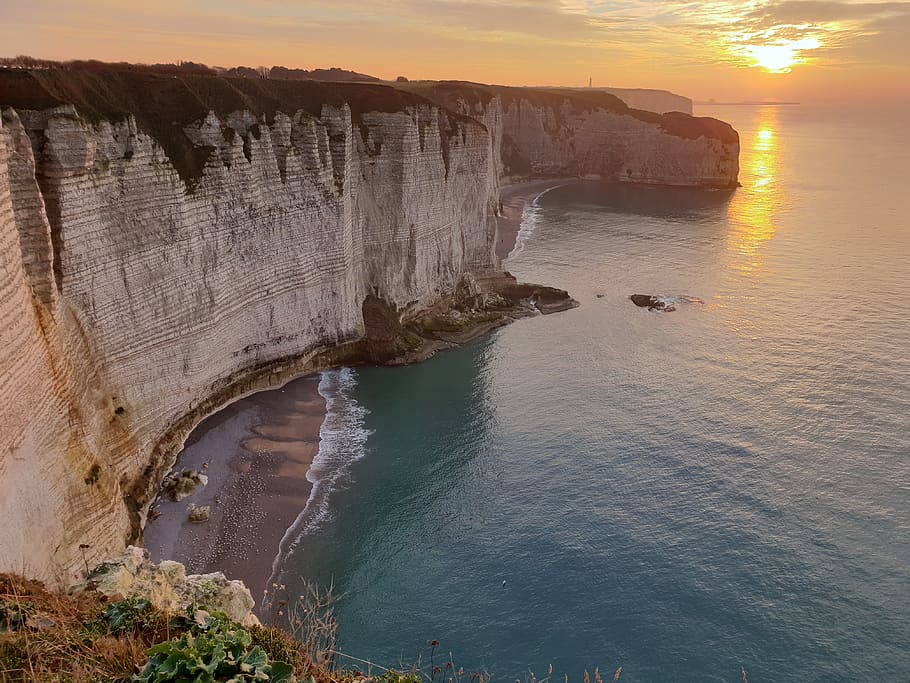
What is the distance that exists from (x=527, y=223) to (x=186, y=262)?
56.2 m

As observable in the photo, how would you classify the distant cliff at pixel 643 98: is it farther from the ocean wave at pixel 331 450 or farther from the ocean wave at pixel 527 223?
the ocean wave at pixel 331 450

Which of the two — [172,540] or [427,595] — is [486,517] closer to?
[427,595]

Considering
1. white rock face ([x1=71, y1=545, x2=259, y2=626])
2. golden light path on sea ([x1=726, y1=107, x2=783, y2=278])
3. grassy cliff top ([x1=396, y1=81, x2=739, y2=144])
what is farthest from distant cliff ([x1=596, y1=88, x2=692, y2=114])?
white rock face ([x1=71, y1=545, x2=259, y2=626])

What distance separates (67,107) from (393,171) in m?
20.7

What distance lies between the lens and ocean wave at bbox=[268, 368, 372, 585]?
2327 cm

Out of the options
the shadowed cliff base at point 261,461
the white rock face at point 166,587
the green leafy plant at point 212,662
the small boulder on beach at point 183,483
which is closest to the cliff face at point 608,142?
the shadowed cliff base at point 261,461

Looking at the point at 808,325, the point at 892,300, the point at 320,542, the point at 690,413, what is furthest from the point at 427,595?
the point at 892,300

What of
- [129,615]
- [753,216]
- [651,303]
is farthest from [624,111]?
[129,615]

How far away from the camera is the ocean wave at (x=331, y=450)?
2327 cm

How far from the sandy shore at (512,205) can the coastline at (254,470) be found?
81.5 ft

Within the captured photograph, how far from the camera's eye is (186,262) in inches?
1073

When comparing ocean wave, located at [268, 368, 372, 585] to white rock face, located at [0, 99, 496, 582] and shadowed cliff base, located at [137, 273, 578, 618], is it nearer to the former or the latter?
shadowed cliff base, located at [137, 273, 578, 618]

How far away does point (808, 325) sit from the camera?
43531mm

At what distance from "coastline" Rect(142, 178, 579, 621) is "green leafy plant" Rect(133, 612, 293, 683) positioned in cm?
1320
